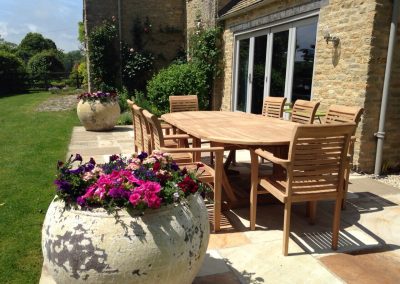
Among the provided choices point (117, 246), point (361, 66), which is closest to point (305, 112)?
point (361, 66)

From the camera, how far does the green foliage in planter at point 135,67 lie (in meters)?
12.8

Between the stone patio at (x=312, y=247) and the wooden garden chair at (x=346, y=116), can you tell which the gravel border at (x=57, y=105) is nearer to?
the wooden garden chair at (x=346, y=116)

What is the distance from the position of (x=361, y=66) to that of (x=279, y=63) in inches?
102

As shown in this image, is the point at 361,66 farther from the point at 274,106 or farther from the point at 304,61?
the point at 304,61

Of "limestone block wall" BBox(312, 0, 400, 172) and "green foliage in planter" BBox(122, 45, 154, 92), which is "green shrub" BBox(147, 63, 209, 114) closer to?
"green foliage in planter" BBox(122, 45, 154, 92)

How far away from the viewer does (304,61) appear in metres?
6.62

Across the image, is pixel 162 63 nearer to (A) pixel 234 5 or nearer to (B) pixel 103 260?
(A) pixel 234 5

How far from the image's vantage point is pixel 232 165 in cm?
568

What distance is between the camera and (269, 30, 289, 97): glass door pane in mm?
7316

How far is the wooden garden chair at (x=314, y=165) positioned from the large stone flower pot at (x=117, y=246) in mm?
1139

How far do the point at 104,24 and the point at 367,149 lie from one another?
393 inches

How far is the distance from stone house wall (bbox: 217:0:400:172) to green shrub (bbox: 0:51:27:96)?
20.7 metres

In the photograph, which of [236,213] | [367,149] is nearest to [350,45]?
[367,149]

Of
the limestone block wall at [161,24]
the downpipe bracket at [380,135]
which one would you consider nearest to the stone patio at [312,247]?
the downpipe bracket at [380,135]
